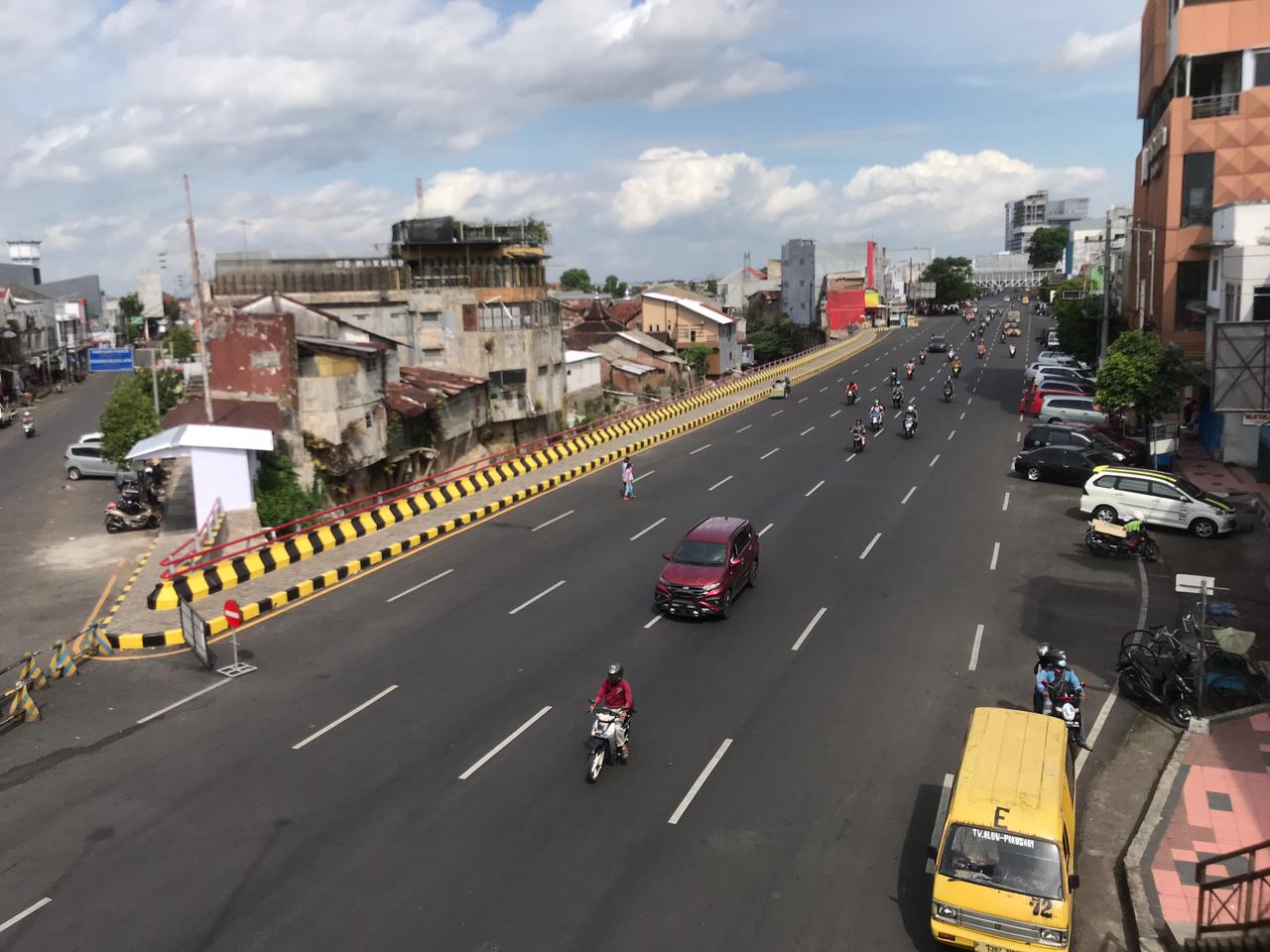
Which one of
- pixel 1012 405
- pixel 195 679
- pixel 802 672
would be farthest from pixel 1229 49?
pixel 195 679

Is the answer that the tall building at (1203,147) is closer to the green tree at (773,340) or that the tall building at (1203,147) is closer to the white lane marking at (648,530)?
the white lane marking at (648,530)

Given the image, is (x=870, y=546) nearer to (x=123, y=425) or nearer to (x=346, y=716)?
(x=346, y=716)

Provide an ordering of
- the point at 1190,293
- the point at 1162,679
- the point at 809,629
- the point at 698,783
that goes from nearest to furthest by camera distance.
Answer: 1. the point at 698,783
2. the point at 1162,679
3. the point at 809,629
4. the point at 1190,293

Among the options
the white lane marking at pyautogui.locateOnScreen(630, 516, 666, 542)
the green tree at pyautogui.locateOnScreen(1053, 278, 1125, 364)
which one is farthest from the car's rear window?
the green tree at pyautogui.locateOnScreen(1053, 278, 1125, 364)

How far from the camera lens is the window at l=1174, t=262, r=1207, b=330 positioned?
125 ft

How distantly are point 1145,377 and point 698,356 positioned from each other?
5479 centimetres

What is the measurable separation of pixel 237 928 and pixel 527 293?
4736 centimetres

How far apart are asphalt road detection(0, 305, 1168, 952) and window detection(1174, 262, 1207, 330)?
18.9 m

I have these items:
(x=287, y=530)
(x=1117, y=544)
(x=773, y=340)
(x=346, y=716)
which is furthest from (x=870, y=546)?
(x=773, y=340)

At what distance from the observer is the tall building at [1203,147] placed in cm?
3722

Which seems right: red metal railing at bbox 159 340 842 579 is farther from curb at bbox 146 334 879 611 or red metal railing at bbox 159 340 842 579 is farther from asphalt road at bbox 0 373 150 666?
asphalt road at bbox 0 373 150 666

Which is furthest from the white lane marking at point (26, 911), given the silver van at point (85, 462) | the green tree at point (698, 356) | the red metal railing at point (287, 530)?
the green tree at point (698, 356)

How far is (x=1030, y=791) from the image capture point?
10070mm

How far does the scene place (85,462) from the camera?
127 ft
